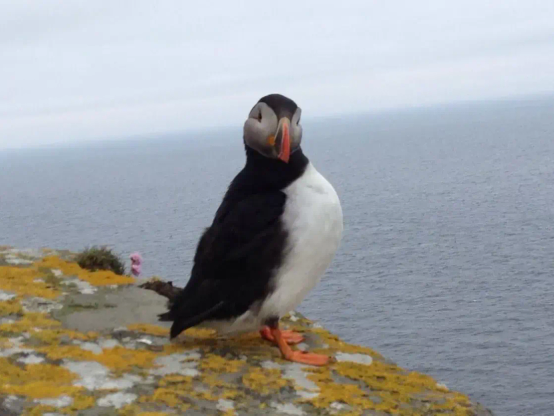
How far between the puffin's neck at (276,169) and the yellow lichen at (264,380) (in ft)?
6.23

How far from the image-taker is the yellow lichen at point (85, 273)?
809 cm

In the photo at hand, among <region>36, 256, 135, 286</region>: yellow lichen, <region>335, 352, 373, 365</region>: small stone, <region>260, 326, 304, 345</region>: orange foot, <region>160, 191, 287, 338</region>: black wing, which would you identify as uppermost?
<region>160, 191, 287, 338</region>: black wing

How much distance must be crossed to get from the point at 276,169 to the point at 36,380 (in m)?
2.99

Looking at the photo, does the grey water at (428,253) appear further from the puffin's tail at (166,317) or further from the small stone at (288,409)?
the small stone at (288,409)

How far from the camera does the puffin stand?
21.3 ft

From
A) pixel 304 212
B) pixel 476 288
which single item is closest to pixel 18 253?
pixel 304 212

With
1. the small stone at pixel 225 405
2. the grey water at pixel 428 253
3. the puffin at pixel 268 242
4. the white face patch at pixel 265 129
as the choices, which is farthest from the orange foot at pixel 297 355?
the grey water at pixel 428 253

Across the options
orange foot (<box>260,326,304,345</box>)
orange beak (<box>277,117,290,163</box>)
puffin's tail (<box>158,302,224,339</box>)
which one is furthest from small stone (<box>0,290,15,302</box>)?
orange beak (<box>277,117,290,163</box>)

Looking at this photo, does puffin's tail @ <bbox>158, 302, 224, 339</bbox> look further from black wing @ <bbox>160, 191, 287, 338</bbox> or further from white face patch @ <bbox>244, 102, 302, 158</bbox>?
white face patch @ <bbox>244, 102, 302, 158</bbox>

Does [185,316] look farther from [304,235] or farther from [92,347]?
[304,235]

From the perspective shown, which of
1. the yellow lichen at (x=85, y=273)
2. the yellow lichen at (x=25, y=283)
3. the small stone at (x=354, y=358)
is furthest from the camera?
the yellow lichen at (x=85, y=273)

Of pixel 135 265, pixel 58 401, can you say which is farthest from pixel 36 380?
pixel 135 265

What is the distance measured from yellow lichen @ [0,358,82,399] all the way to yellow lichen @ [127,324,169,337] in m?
1.36

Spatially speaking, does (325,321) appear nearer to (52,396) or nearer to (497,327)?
(497,327)
